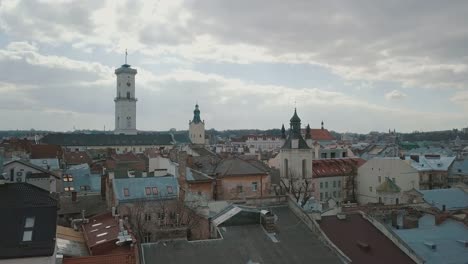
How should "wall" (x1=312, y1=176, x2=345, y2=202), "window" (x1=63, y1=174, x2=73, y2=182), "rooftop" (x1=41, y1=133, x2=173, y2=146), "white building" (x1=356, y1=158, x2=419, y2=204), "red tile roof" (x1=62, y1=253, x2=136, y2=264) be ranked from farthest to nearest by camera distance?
1. "rooftop" (x1=41, y1=133, x2=173, y2=146)
2. "wall" (x1=312, y1=176, x2=345, y2=202)
3. "white building" (x1=356, y1=158, x2=419, y2=204)
4. "window" (x1=63, y1=174, x2=73, y2=182)
5. "red tile roof" (x1=62, y1=253, x2=136, y2=264)

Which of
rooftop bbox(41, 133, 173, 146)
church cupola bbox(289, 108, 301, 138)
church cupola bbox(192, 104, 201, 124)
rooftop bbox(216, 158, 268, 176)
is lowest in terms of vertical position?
rooftop bbox(216, 158, 268, 176)

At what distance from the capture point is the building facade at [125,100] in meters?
176

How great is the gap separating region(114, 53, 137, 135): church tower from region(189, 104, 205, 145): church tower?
43002 mm

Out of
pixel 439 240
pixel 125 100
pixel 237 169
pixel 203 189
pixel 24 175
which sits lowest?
pixel 439 240

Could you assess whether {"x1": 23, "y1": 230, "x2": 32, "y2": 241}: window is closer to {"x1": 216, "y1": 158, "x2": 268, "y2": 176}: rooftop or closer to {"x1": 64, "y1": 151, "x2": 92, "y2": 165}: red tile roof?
{"x1": 216, "y1": 158, "x2": 268, "y2": 176}: rooftop

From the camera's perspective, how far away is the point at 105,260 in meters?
21.9

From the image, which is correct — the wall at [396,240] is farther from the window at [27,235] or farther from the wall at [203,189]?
the window at [27,235]

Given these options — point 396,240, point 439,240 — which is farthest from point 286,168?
point 396,240

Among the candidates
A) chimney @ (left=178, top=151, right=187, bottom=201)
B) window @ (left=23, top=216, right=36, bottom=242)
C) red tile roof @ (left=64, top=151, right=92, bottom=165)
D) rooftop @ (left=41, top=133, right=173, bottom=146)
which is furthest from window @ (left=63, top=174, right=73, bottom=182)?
rooftop @ (left=41, top=133, right=173, bottom=146)

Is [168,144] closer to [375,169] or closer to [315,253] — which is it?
[375,169]

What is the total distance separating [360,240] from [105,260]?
15560 millimetres

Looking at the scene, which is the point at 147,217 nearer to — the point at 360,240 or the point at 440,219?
the point at 360,240

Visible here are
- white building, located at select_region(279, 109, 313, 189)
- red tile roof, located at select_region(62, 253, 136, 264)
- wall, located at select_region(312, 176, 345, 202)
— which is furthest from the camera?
wall, located at select_region(312, 176, 345, 202)

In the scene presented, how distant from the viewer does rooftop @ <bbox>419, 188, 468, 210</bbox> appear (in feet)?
161
